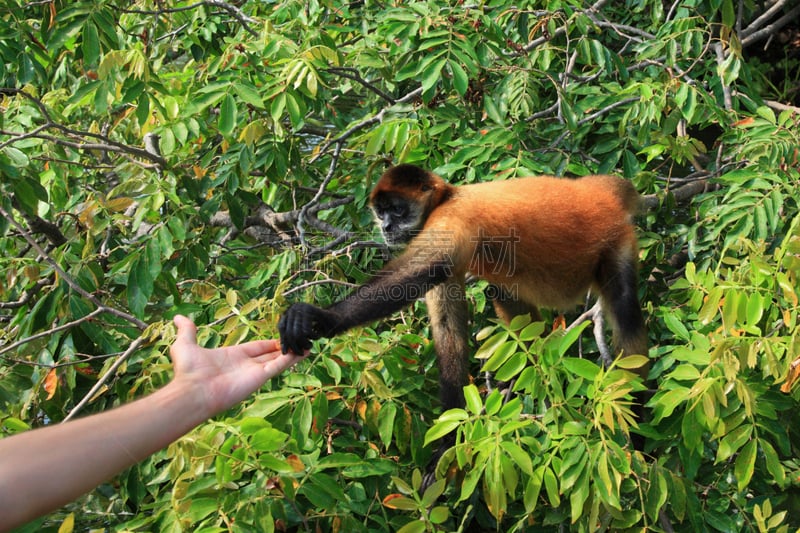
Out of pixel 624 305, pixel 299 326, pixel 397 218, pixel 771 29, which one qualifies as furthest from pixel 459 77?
pixel 771 29

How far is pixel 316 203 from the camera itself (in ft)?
15.5

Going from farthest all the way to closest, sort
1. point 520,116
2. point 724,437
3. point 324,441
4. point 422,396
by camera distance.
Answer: point 520,116 < point 422,396 < point 324,441 < point 724,437

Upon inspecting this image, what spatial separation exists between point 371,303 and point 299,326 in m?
0.49

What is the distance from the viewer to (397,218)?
14.1 feet

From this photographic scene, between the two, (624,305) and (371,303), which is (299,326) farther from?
(624,305)

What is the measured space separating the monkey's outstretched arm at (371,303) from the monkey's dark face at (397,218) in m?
0.66

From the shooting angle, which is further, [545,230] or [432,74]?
[545,230]

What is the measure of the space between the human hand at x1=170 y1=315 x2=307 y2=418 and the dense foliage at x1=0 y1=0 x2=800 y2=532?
13.7 inches

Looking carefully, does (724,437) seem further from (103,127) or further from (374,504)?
(103,127)

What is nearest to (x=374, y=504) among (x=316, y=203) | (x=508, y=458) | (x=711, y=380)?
A: (x=508, y=458)

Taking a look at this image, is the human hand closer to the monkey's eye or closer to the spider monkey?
the spider monkey

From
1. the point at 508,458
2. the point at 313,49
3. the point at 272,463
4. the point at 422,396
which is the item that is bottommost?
the point at 422,396

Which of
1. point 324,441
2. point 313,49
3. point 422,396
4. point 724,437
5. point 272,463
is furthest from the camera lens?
point 313,49

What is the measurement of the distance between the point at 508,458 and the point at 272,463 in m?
0.88
